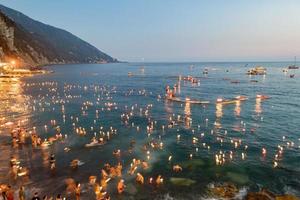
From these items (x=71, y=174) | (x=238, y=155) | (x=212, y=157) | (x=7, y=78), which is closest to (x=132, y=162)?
(x=71, y=174)

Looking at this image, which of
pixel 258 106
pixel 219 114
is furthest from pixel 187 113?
pixel 258 106

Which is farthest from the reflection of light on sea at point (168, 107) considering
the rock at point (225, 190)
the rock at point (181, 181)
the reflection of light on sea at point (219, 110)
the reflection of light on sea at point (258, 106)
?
the rock at point (225, 190)

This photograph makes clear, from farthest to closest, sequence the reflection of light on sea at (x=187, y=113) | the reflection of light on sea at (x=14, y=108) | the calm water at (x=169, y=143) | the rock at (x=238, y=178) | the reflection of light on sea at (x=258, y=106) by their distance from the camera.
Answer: the reflection of light on sea at (x=258, y=106)
the reflection of light on sea at (x=14, y=108)
the reflection of light on sea at (x=187, y=113)
the rock at (x=238, y=178)
the calm water at (x=169, y=143)

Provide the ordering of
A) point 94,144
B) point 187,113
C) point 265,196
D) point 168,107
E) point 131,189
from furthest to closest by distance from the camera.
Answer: point 168,107
point 187,113
point 94,144
point 131,189
point 265,196

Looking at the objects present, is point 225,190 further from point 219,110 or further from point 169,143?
point 219,110

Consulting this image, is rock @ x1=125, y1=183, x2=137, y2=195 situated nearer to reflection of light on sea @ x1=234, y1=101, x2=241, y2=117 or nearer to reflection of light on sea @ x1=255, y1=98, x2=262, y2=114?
reflection of light on sea @ x1=234, y1=101, x2=241, y2=117

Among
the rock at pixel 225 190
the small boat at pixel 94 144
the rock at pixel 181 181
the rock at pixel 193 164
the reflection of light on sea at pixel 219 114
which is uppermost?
the reflection of light on sea at pixel 219 114

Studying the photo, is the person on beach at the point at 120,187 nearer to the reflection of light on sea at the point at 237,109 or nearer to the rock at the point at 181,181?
the rock at the point at 181,181

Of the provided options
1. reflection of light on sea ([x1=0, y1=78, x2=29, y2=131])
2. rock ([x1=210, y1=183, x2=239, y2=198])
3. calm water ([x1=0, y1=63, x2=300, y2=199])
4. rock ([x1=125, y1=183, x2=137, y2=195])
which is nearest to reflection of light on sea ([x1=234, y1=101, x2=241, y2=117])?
calm water ([x1=0, y1=63, x2=300, y2=199])

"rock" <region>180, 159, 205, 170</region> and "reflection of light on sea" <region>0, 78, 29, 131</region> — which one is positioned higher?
"reflection of light on sea" <region>0, 78, 29, 131</region>

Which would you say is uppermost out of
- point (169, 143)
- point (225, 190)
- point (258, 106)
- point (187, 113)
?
point (258, 106)

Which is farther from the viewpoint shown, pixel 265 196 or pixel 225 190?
pixel 225 190

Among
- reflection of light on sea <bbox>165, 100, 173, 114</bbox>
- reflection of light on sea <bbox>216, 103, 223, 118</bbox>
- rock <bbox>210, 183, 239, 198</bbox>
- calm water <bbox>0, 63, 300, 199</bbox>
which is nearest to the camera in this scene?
rock <bbox>210, 183, 239, 198</bbox>
